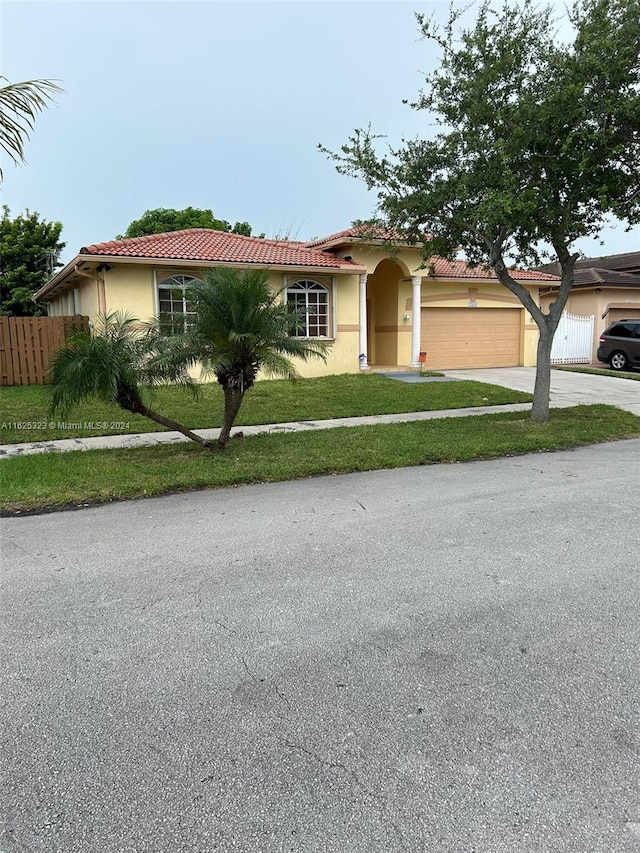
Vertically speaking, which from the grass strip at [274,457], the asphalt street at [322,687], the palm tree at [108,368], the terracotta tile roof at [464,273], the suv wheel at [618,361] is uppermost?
the terracotta tile roof at [464,273]

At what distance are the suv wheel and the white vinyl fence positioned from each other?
7.66 feet

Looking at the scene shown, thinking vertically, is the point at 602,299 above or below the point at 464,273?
below

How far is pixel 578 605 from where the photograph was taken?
3.78 m

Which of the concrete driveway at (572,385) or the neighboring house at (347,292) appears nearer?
the concrete driveway at (572,385)

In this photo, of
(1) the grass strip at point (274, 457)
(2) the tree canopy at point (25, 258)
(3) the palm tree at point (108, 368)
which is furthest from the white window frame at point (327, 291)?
(2) the tree canopy at point (25, 258)

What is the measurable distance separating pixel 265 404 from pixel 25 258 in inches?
905

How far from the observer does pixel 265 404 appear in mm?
13141

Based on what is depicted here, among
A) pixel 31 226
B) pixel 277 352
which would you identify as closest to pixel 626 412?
pixel 277 352

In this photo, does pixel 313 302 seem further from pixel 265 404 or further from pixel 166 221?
pixel 166 221

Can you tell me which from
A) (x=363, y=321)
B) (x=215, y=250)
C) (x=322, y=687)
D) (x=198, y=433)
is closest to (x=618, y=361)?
(x=363, y=321)

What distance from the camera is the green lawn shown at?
10.4 metres

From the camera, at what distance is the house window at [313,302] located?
58.0 feet

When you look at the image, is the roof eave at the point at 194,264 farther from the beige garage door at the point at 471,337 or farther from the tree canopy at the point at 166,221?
the tree canopy at the point at 166,221

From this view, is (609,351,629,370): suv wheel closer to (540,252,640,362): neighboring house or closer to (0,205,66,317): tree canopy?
(540,252,640,362): neighboring house
